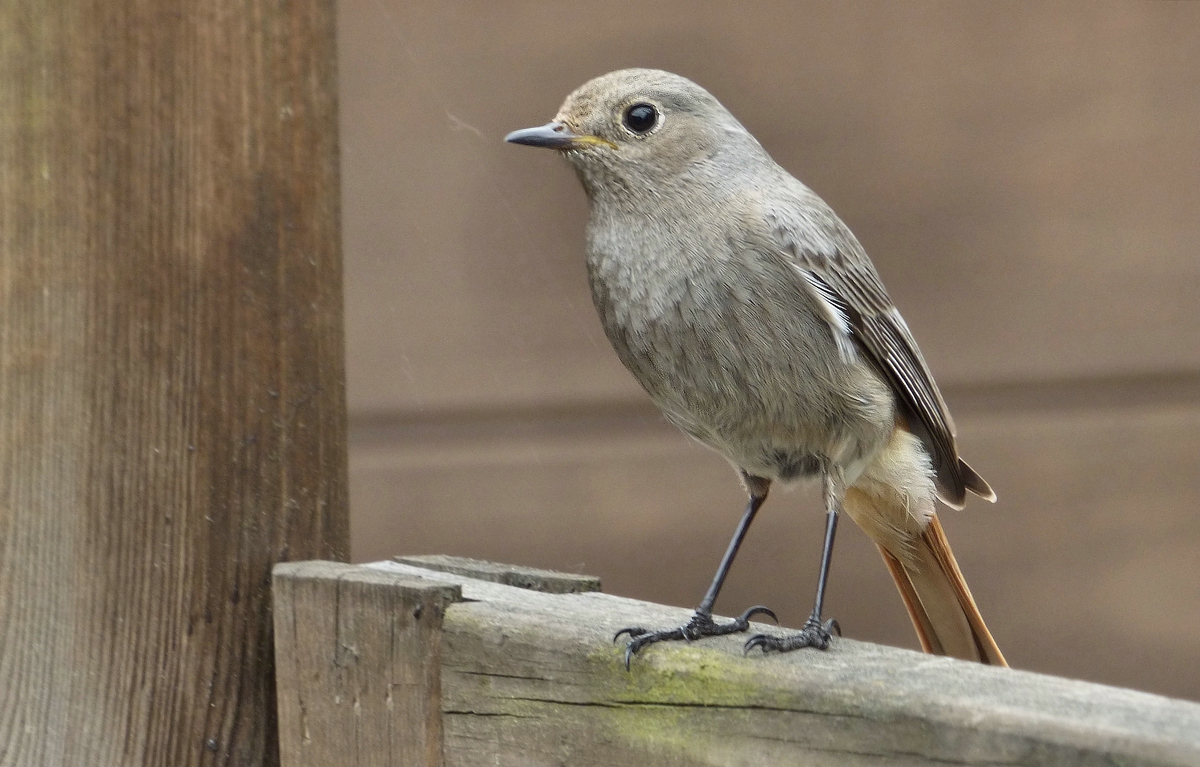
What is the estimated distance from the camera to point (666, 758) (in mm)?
1617

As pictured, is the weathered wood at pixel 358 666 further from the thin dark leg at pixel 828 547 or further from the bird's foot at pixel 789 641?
the thin dark leg at pixel 828 547

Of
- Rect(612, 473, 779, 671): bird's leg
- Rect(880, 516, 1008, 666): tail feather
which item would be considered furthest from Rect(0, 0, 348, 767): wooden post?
Rect(880, 516, 1008, 666): tail feather

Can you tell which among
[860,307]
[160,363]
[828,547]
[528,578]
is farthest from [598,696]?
[860,307]

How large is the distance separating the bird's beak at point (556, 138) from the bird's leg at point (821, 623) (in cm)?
78

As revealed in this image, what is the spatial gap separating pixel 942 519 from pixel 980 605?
0.24 m

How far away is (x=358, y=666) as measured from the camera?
6.23 feet

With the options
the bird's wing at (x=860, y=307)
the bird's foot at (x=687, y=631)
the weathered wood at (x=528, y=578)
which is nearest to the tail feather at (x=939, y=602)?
the bird's wing at (x=860, y=307)

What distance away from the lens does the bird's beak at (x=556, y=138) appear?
2.41 metres

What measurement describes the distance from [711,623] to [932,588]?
809mm

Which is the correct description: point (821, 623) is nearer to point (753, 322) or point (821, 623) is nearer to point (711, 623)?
point (711, 623)

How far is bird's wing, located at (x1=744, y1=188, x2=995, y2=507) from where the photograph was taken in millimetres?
2395

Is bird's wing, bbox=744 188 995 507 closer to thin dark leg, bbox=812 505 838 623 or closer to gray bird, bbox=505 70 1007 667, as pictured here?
gray bird, bbox=505 70 1007 667

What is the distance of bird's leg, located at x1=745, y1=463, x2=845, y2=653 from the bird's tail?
306 millimetres

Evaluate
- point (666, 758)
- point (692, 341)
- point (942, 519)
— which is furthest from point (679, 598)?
point (666, 758)
